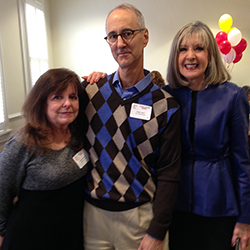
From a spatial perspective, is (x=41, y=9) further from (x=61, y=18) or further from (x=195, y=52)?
(x=195, y=52)

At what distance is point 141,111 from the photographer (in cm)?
116

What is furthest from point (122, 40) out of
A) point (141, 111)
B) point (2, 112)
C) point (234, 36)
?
point (234, 36)

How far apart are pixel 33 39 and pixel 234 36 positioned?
3333 millimetres

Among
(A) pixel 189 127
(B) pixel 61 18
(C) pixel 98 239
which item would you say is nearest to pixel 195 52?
(A) pixel 189 127

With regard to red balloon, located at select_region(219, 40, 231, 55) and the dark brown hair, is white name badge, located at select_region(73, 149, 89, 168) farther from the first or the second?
red balloon, located at select_region(219, 40, 231, 55)

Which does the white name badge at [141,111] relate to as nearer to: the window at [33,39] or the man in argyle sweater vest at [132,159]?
the man in argyle sweater vest at [132,159]

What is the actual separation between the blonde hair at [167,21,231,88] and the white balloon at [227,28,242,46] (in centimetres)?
313

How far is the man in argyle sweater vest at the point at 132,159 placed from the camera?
1.14m

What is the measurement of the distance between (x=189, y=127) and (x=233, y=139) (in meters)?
0.23

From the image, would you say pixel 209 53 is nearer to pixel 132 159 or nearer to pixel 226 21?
pixel 132 159

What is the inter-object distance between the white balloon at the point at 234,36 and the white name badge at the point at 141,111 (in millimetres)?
3475

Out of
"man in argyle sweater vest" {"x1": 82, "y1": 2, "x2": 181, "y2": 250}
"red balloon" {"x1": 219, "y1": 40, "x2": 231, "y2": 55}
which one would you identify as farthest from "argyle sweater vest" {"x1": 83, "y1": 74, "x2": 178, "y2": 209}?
"red balloon" {"x1": 219, "y1": 40, "x2": 231, "y2": 55}

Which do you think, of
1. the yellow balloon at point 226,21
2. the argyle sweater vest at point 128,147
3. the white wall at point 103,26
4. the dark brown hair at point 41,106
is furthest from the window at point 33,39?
the yellow balloon at point 226,21

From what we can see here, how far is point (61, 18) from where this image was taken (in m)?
4.98
